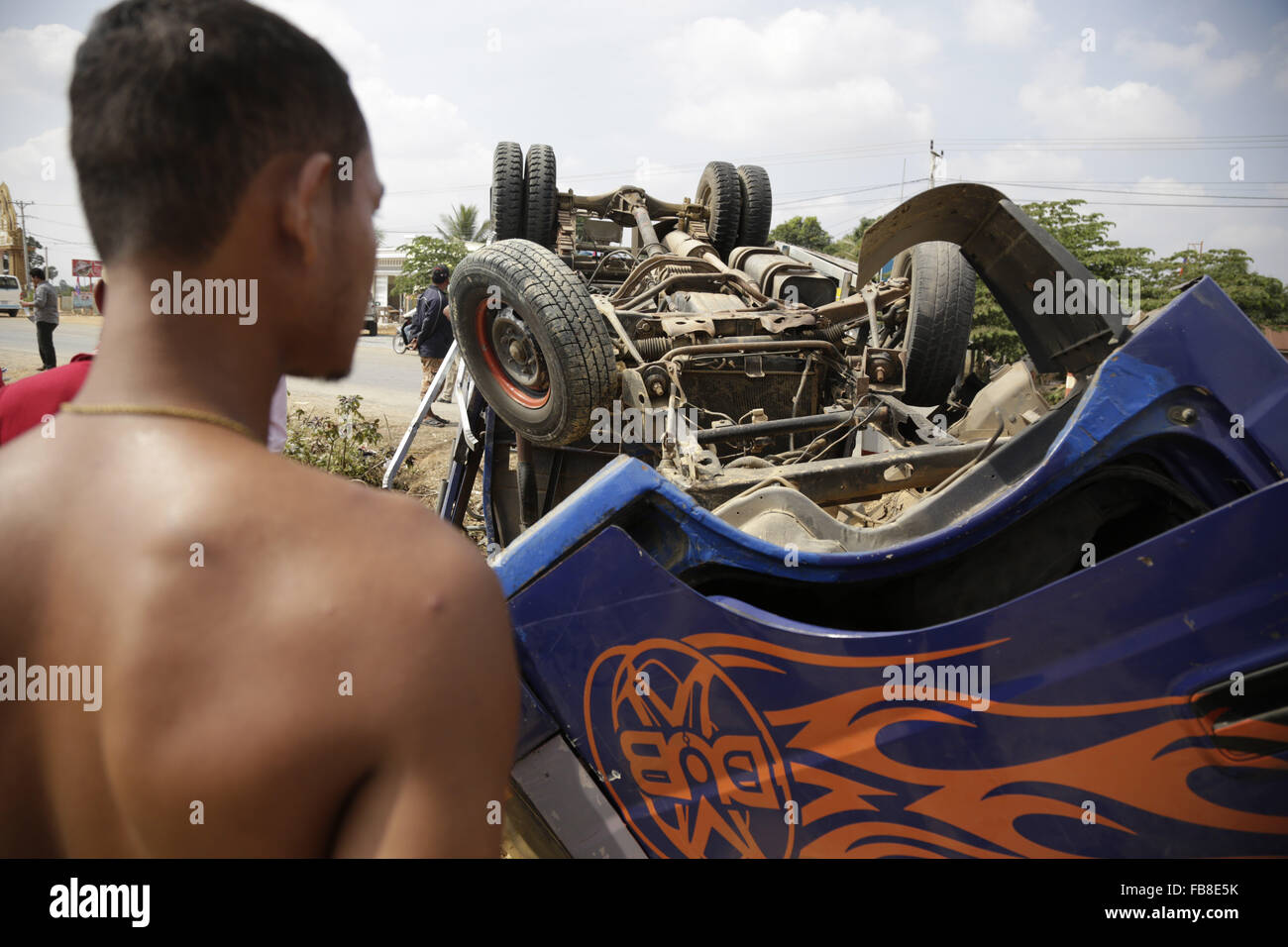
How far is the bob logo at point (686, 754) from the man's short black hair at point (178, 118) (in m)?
1.35

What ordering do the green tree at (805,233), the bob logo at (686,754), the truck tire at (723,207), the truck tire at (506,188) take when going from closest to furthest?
1. the bob logo at (686,754)
2. the truck tire at (506,188)
3. the truck tire at (723,207)
4. the green tree at (805,233)

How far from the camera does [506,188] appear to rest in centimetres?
684

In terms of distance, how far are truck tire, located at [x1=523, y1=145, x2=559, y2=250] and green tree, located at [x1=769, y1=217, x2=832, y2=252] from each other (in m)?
38.2

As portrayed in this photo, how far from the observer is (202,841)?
0.67 m

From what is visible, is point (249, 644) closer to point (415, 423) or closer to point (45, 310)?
point (415, 423)

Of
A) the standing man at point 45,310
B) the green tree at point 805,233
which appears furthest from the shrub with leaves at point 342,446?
the green tree at point 805,233

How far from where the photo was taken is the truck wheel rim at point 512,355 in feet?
14.0

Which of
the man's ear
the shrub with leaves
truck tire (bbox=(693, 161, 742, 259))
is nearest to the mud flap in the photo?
the man's ear

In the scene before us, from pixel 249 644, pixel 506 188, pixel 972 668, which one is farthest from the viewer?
pixel 506 188

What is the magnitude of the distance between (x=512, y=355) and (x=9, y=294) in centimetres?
3415

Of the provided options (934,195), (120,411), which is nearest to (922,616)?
(934,195)

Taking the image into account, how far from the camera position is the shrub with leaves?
6.91 m

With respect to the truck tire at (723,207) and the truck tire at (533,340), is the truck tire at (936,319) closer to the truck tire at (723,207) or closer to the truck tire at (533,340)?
the truck tire at (533,340)

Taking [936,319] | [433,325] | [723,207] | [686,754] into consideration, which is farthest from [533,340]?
[433,325]
